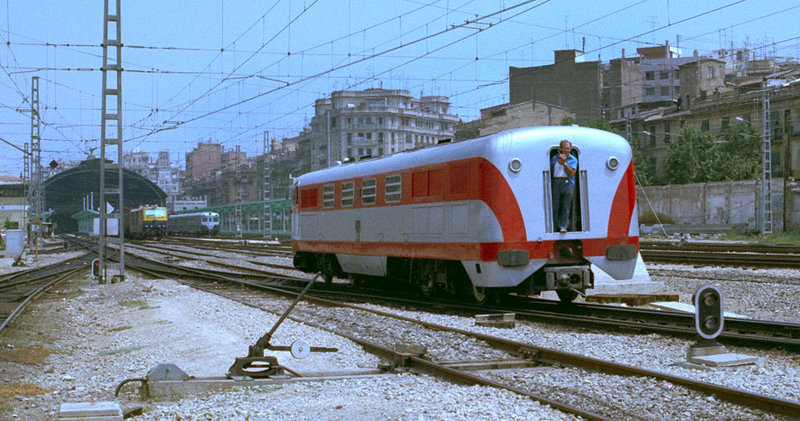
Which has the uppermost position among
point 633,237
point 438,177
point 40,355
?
point 438,177

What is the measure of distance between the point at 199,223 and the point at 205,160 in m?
112

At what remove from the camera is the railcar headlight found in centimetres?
1355

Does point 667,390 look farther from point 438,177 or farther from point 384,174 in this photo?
point 384,174

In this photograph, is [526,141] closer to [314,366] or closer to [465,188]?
[465,188]

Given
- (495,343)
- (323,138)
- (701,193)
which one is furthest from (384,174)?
(323,138)

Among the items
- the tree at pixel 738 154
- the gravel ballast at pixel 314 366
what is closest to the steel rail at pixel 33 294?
the gravel ballast at pixel 314 366

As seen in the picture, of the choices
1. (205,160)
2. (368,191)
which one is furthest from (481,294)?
(205,160)

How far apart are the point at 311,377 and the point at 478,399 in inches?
73.8

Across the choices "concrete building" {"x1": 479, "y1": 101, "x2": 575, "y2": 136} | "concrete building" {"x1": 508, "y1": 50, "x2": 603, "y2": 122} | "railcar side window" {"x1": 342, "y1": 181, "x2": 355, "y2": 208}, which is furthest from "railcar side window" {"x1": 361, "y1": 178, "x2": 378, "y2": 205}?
"concrete building" {"x1": 508, "y1": 50, "x2": 603, "y2": 122}

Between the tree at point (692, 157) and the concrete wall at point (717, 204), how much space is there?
21.6 ft

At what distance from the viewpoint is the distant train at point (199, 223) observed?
81.2 m

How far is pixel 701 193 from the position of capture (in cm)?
5078

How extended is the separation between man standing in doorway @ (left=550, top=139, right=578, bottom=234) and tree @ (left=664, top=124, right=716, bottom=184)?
51046 millimetres

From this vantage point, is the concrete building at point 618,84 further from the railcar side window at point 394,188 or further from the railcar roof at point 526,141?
the railcar roof at point 526,141
